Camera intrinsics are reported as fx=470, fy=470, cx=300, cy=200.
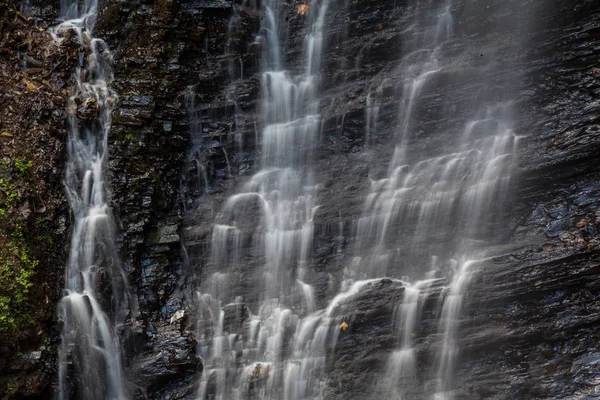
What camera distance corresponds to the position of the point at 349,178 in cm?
1121

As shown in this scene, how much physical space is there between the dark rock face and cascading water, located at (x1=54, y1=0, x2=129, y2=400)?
0.30 metres

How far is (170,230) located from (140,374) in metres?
3.21

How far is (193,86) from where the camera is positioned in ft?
41.0

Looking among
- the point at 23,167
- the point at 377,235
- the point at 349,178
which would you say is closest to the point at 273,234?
the point at 349,178

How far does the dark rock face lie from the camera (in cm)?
838

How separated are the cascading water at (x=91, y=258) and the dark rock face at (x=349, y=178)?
0.98ft

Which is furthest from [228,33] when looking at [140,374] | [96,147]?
[140,374]

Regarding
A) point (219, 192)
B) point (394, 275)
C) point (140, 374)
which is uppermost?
point (219, 192)

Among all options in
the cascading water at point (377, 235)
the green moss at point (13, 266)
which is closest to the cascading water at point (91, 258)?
the green moss at point (13, 266)

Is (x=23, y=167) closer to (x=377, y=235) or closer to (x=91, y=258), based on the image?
(x=91, y=258)

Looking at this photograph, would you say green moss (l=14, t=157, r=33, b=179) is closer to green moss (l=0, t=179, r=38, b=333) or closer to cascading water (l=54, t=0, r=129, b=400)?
green moss (l=0, t=179, r=38, b=333)

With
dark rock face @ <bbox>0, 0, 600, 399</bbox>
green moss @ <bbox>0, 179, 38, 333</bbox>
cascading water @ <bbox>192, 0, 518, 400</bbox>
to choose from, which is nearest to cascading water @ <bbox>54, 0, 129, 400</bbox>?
dark rock face @ <bbox>0, 0, 600, 399</bbox>

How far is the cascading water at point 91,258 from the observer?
31.1ft

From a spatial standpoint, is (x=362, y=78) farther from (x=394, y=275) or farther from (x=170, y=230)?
(x=170, y=230)
